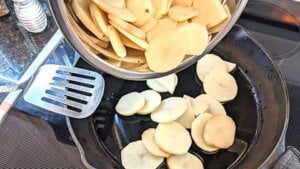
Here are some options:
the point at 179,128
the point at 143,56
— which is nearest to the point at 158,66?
the point at 143,56

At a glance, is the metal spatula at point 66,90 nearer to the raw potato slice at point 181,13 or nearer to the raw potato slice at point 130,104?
the raw potato slice at point 130,104

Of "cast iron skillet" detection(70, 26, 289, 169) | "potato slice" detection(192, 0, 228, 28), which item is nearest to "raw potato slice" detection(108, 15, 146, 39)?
"potato slice" detection(192, 0, 228, 28)

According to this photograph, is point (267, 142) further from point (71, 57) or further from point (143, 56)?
point (71, 57)

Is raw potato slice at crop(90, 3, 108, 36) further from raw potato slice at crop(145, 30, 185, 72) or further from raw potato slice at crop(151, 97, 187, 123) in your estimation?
raw potato slice at crop(151, 97, 187, 123)

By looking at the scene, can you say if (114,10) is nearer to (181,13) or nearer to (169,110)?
(181,13)

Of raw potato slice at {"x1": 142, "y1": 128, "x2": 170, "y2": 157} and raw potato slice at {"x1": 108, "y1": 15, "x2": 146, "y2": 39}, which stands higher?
raw potato slice at {"x1": 108, "y1": 15, "x2": 146, "y2": 39}

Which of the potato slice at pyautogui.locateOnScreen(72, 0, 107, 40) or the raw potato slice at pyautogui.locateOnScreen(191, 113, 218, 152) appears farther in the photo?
the raw potato slice at pyautogui.locateOnScreen(191, 113, 218, 152)
